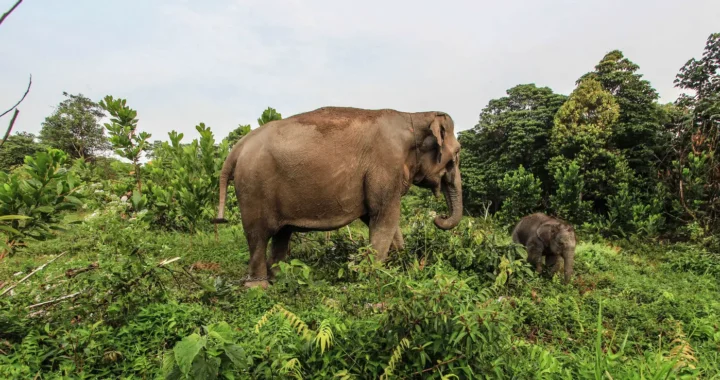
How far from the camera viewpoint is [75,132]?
23344mm

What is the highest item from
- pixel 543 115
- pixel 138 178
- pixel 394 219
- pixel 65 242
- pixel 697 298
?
pixel 543 115

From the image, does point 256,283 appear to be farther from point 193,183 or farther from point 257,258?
point 193,183

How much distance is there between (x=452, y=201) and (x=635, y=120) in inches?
399

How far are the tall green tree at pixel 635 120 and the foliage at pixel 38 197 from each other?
43.0 feet

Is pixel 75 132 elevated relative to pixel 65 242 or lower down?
elevated

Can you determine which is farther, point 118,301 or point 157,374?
point 118,301

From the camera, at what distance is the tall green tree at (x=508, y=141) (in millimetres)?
14212

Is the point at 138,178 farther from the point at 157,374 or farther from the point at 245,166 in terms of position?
the point at 157,374

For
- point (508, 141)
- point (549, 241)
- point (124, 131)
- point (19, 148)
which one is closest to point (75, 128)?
point (19, 148)

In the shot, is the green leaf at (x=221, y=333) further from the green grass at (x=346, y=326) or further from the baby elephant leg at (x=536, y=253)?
the baby elephant leg at (x=536, y=253)

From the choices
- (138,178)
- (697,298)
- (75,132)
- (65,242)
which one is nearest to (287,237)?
(138,178)

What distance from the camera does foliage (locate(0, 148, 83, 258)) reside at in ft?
9.16

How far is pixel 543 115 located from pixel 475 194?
12.9 feet

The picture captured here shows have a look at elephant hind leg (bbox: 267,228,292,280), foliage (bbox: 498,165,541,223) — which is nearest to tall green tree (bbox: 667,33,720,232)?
foliage (bbox: 498,165,541,223)
